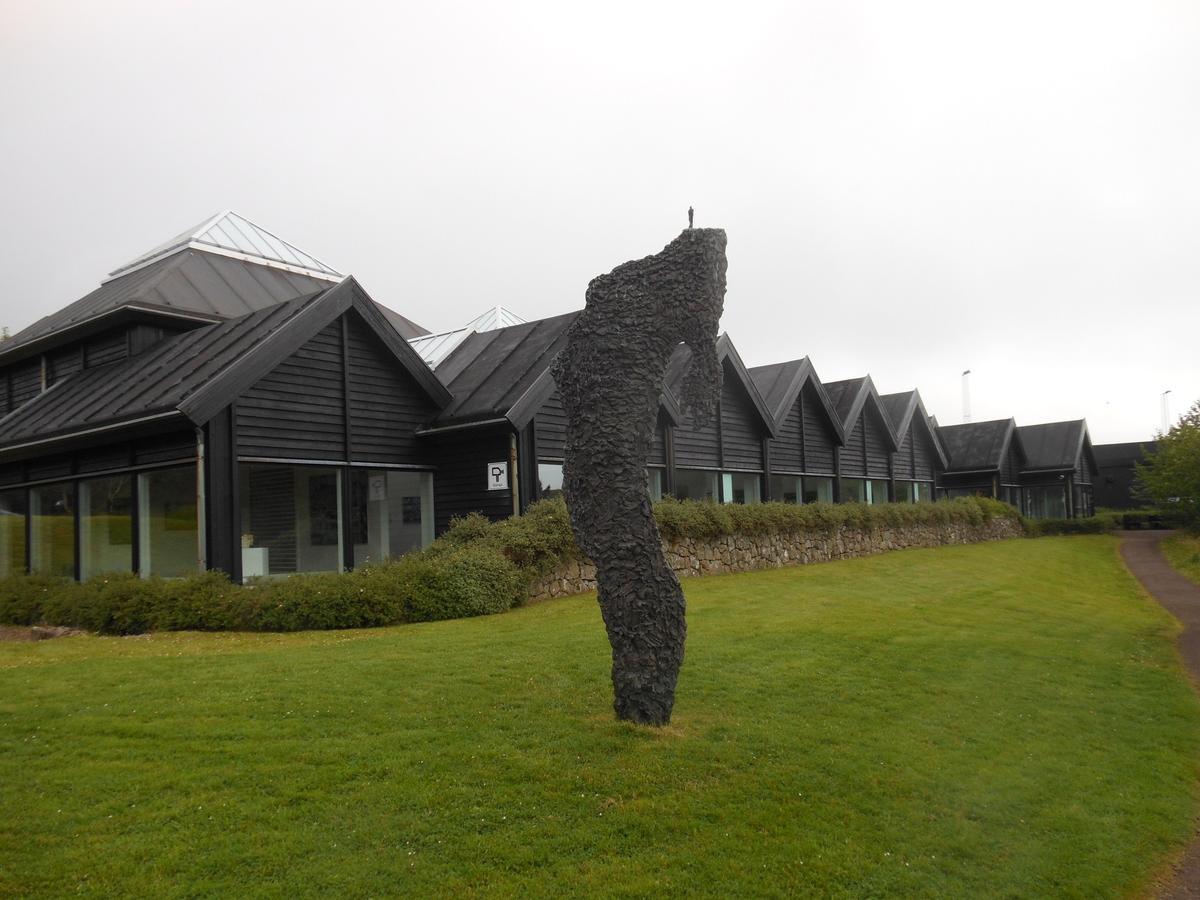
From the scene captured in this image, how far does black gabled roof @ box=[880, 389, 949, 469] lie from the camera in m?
35.1

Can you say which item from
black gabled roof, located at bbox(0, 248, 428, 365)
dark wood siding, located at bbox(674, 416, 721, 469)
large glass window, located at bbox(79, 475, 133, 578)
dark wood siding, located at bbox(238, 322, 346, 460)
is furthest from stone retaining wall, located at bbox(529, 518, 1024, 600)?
black gabled roof, located at bbox(0, 248, 428, 365)

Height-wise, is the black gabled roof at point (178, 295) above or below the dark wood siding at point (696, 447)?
above

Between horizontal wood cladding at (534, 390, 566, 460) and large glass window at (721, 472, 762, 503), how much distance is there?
722cm

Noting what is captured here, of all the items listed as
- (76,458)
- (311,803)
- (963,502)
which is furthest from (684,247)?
(963,502)

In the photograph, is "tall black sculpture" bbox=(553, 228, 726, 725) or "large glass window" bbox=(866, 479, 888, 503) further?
"large glass window" bbox=(866, 479, 888, 503)

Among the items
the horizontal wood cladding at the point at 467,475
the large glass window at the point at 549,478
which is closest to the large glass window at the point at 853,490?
the large glass window at the point at 549,478

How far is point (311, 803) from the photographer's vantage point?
566 centimetres

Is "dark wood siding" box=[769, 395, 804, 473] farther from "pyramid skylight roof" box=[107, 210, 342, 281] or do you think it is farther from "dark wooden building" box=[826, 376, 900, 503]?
"pyramid skylight roof" box=[107, 210, 342, 281]

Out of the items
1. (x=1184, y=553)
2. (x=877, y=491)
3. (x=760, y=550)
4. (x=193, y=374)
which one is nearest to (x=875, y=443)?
(x=877, y=491)

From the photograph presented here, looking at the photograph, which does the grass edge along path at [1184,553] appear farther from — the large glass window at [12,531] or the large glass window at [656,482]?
the large glass window at [12,531]

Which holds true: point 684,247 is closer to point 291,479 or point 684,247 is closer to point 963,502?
point 291,479

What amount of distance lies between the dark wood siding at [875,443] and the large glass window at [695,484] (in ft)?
35.0

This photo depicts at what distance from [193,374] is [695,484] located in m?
12.3

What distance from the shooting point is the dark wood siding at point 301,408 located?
589 inches
